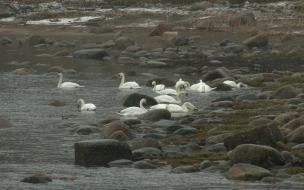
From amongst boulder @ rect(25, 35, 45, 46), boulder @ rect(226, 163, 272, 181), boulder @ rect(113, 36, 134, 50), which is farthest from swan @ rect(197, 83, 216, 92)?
boulder @ rect(25, 35, 45, 46)

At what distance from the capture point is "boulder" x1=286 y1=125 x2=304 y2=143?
49.9 ft

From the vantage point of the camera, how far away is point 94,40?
4316cm

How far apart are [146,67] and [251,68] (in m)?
4.02

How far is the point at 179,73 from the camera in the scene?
30.6 meters

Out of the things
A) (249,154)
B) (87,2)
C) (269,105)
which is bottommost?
(87,2)

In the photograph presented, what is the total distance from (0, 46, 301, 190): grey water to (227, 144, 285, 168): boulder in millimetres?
476

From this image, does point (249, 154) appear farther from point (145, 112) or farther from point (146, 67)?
point (146, 67)

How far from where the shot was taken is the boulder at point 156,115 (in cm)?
1914

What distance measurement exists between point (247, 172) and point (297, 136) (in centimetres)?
248

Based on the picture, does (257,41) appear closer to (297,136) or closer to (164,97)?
(164,97)

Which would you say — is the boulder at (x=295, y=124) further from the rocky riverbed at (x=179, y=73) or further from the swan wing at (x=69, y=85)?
the swan wing at (x=69, y=85)

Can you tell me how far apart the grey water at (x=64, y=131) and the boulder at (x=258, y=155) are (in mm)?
476

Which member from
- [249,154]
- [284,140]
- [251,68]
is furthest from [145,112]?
[251,68]

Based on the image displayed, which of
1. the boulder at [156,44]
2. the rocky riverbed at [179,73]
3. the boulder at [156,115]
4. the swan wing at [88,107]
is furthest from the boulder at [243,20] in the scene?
the boulder at [156,115]
